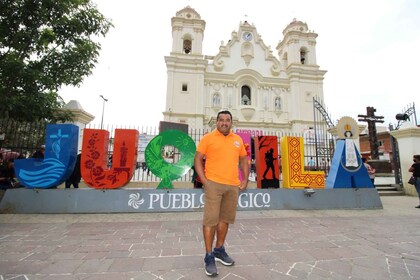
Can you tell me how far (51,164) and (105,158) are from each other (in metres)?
1.16

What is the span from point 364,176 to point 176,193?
5137 mm

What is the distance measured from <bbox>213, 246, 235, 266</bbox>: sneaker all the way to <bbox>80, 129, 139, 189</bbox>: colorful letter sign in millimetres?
3611

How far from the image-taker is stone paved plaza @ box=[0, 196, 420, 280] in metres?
2.30

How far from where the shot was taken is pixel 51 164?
514cm

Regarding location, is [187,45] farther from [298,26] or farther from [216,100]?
[298,26]

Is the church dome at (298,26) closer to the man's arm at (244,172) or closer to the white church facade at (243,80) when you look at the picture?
the white church facade at (243,80)

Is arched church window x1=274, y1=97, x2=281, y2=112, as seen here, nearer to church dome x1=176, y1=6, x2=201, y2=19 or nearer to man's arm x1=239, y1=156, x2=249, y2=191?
church dome x1=176, y1=6, x2=201, y2=19

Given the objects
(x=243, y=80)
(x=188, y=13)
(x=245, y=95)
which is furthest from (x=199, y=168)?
(x=188, y=13)

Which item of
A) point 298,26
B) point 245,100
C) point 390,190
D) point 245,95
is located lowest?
point 390,190

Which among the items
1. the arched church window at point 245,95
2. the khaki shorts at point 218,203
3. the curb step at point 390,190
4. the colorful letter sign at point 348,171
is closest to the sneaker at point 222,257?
the khaki shorts at point 218,203

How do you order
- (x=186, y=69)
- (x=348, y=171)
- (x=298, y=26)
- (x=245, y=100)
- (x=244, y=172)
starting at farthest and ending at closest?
(x=298, y=26) → (x=245, y=100) → (x=186, y=69) → (x=348, y=171) → (x=244, y=172)

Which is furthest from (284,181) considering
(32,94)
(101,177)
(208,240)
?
(32,94)

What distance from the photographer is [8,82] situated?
629cm

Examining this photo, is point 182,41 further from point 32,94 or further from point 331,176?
point 331,176
